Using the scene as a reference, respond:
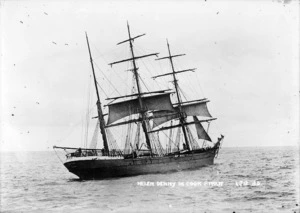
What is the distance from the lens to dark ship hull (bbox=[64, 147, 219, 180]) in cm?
3083

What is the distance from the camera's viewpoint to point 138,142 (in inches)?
1420

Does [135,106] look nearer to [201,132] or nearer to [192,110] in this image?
[192,110]

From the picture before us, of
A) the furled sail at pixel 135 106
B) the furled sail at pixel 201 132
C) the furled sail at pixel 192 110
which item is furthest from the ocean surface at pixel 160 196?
the furled sail at pixel 201 132

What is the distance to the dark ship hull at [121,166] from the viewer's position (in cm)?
3083

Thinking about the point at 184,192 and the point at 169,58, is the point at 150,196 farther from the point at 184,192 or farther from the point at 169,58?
the point at 169,58

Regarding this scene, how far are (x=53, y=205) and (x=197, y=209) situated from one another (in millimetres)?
7962

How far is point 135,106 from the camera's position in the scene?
36.5 m

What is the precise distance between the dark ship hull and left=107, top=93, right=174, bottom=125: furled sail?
505 cm

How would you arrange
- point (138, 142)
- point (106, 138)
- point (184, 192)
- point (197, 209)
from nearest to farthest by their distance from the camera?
point (197, 209)
point (184, 192)
point (106, 138)
point (138, 142)

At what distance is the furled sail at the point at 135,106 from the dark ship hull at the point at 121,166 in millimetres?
5051

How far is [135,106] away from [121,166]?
698 centimetres

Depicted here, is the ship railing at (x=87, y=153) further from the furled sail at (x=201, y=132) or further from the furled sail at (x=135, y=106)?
the furled sail at (x=201, y=132)

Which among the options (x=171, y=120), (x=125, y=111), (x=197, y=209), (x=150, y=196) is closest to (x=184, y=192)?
(x=150, y=196)

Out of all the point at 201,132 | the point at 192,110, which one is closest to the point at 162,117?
the point at 192,110
